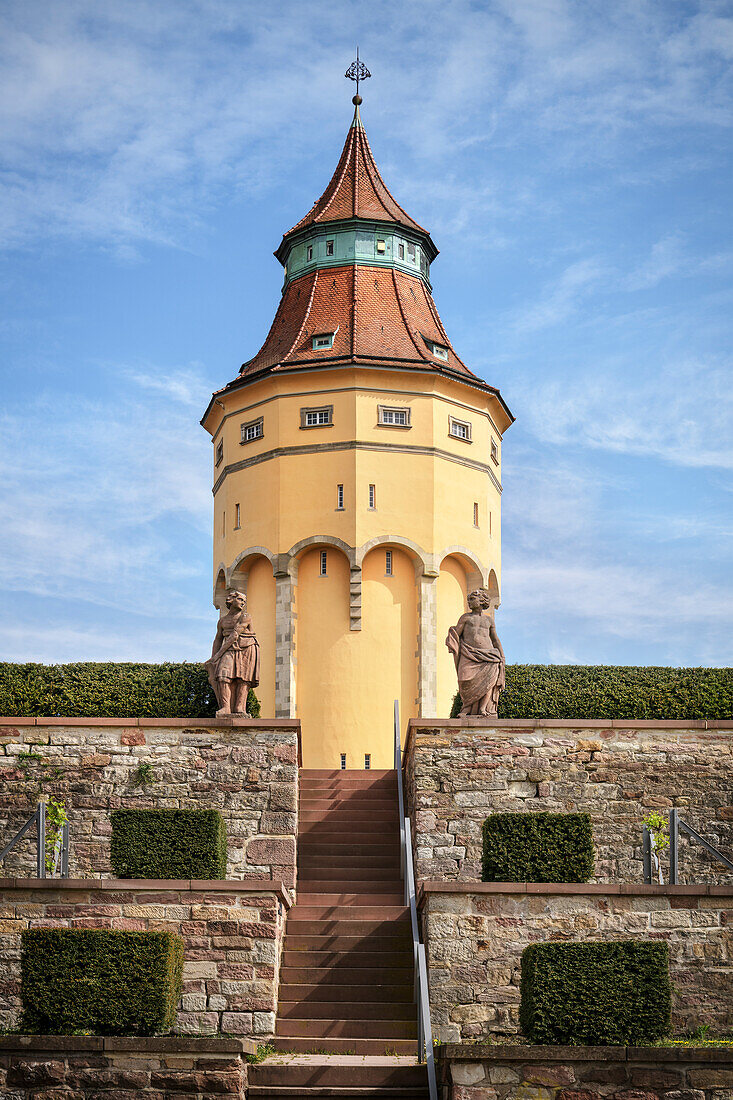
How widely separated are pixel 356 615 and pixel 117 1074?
14649mm

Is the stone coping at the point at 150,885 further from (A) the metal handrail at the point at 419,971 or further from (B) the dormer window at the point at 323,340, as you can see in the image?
(B) the dormer window at the point at 323,340

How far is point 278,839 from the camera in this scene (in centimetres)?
2008

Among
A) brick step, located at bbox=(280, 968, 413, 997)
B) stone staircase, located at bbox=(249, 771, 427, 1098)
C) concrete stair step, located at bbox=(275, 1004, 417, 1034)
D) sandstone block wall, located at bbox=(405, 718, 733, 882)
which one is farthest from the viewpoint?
sandstone block wall, located at bbox=(405, 718, 733, 882)

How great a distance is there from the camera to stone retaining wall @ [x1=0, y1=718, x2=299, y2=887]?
2030 centimetres

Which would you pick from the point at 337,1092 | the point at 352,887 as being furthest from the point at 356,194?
the point at 337,1092

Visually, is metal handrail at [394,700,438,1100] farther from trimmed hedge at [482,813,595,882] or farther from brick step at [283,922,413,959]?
trimmed hedge at [482,813,595,882]

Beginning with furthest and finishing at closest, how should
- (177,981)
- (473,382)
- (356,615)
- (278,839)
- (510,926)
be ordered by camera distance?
(473,382) < (356,615) < (278,839) < (510,926) < (177,981)

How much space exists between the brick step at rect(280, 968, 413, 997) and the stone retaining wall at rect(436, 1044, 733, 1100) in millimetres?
3929

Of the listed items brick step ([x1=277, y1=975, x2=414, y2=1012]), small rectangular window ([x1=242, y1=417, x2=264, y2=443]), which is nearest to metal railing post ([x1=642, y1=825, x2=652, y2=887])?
brick step ([x1=277, y1=975, x2=414, y2=1012])

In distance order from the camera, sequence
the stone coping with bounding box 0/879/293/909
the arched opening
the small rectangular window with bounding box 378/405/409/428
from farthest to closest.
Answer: the small rectangular window with bounding box 378/405/409/428
the arched opening
the stone coping with bounding box 0/879/293/909

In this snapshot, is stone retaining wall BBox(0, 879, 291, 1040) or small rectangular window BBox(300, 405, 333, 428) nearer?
stone retaining wall BBox(0, 879, 291, 1040)

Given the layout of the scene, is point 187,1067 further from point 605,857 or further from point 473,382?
point 473,382

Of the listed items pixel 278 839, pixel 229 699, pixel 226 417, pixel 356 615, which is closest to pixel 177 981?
pixel 278 839

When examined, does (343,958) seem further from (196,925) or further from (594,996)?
(594,996)
